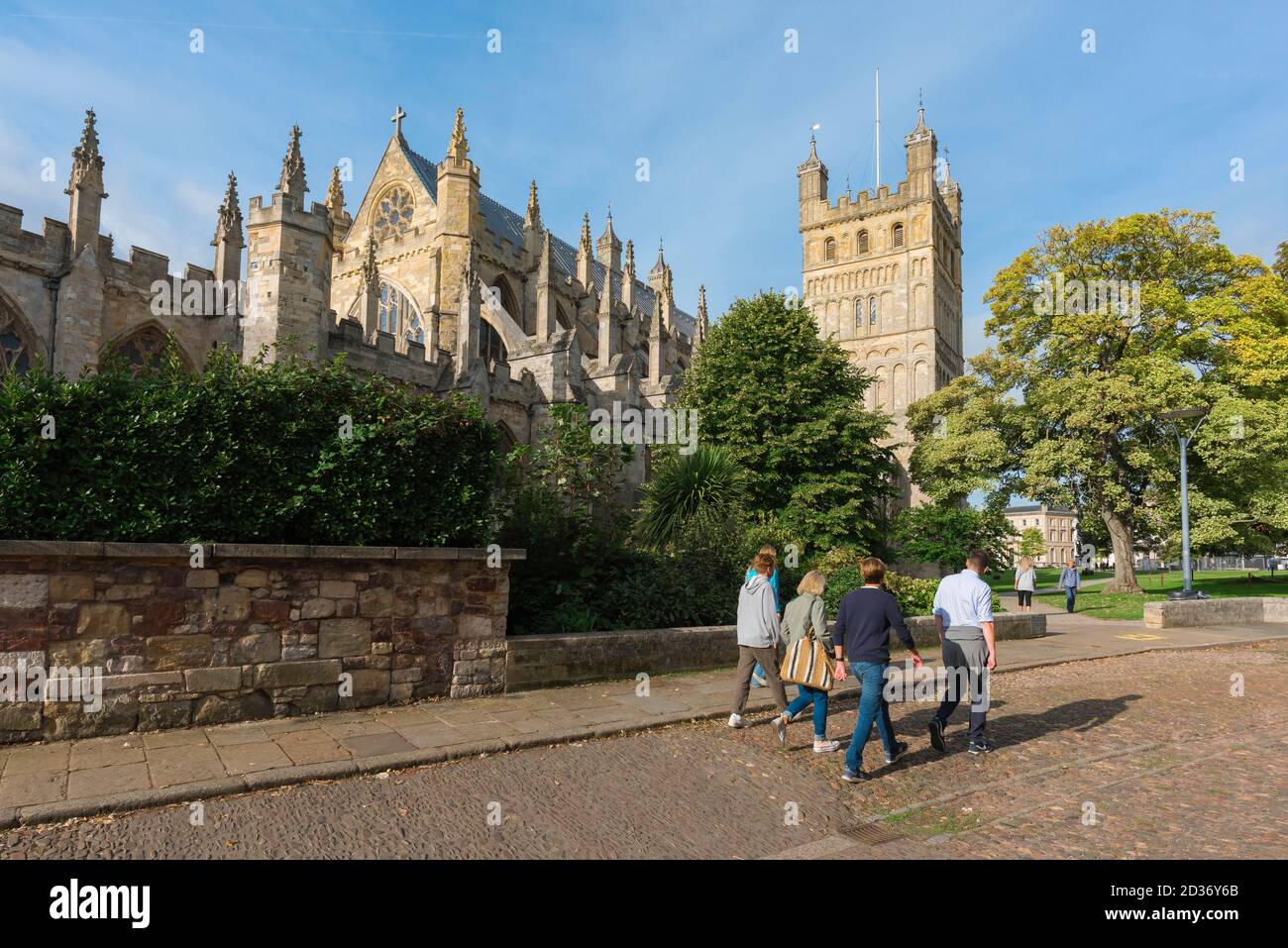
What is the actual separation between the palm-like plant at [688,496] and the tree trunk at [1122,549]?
56.8 feet

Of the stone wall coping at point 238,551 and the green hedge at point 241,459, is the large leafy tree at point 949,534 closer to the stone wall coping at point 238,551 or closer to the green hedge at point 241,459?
the stone wall coping at point 238,551

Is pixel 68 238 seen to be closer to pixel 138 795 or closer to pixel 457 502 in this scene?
pixel 457 502

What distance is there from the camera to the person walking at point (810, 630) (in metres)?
6.20

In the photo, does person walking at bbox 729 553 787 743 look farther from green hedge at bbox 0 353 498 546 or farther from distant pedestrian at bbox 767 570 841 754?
green hedge at bbox 0 353 498 546

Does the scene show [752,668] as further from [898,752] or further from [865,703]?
[865,703]

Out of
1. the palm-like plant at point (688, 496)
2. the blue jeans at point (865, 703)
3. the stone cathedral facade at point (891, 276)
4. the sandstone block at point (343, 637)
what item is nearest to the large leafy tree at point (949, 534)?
the palm-like plant at point (688, 496)

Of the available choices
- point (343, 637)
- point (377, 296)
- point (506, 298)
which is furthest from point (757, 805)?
point (506, 298)

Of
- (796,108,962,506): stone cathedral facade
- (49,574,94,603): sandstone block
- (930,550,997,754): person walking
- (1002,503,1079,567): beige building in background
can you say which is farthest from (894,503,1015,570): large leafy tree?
(1002,503,1079,567): beige building in background

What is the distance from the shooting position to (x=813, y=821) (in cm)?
466

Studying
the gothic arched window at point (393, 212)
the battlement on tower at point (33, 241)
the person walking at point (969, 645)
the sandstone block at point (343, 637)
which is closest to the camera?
the person walking at point (969, 645)

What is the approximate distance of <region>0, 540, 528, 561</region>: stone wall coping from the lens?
5.71 metres

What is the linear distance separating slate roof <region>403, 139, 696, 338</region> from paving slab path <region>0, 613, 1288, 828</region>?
26323 mm

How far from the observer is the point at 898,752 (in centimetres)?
618

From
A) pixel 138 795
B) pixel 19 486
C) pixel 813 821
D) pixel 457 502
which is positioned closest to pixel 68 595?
pixel 19 486
